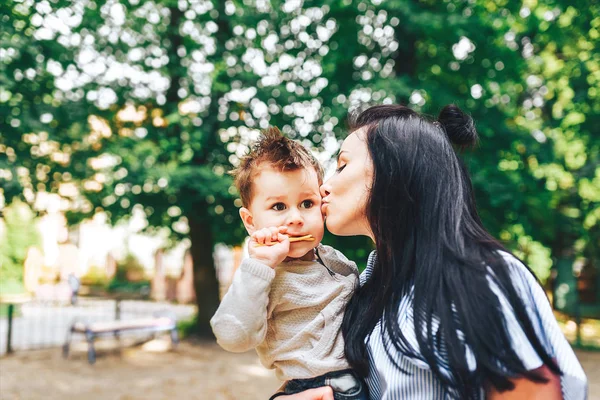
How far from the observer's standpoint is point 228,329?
154 cm

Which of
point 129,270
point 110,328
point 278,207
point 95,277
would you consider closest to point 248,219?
point 278,207

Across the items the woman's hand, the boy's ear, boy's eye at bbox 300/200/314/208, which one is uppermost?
boy's eye at bbox 300/200/314/208

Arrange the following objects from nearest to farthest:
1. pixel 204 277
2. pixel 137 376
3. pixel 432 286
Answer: pixel 432 286, pixel 137 376, pixel 204 277

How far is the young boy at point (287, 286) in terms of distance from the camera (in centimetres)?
157

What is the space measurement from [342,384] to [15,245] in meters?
25.5

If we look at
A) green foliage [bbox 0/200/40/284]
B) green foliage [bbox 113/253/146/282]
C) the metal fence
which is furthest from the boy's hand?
green foliage [bbox 113/253/146/282]

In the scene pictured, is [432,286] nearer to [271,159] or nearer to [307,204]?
[307,204]

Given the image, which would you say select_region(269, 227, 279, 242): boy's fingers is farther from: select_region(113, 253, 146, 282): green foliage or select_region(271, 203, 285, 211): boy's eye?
select_region(113, 253, 146, 282): green foliage

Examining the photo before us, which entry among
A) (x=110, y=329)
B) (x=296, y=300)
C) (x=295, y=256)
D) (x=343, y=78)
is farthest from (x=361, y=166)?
(x=110, y=329)

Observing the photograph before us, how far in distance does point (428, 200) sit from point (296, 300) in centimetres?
53

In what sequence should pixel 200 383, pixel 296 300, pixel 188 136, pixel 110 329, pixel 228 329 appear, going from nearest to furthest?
pixel 228 329, pixel 296 300, pixel 200 383, pixel 188 136, pixel 110 329

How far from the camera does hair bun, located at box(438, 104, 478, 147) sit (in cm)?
184

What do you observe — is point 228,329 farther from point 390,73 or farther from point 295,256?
point 390,73

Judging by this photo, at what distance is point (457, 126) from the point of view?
1.84 metres
